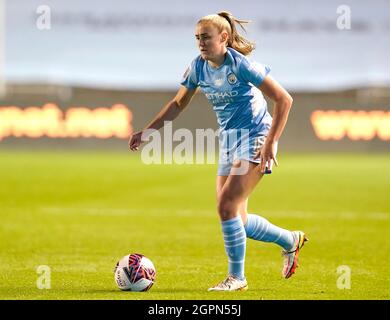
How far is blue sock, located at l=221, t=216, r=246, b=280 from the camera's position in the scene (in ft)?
21.0

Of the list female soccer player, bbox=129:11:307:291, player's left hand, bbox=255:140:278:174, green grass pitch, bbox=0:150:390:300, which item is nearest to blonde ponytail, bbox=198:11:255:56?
female soccer player, bbox=129:11:307:291

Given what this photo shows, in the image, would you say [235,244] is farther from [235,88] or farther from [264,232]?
[235,88]

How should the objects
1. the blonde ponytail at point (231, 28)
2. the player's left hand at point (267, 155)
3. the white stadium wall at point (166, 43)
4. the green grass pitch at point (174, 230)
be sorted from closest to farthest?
the player's left hand at point (267, 155) < the blonde ponytail at point (231, 28) < the green grass pitch at point (174, 230) < the white stadium wall at point (166, 43)

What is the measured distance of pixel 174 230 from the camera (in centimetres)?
1043

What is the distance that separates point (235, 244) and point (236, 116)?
35.6 inches

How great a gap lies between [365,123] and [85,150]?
8.96 metres

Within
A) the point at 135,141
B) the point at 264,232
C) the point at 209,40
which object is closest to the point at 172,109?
the point at 135,141

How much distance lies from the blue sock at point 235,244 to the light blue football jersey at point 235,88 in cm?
66

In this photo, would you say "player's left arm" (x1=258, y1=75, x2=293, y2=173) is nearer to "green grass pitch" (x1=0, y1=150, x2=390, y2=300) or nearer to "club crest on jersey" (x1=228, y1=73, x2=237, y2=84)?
"club crest on jersey" (x1=228, y1=73, x2=237, y2=84)

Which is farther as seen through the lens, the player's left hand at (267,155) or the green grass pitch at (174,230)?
the green grass pitch at (174,230)

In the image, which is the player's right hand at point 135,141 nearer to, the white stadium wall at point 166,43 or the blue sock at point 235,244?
the blue sock at point 235,244

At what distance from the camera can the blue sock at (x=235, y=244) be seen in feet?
21.0

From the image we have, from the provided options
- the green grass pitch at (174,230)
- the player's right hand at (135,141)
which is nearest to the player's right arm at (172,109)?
the player's right hand at (135,141)
